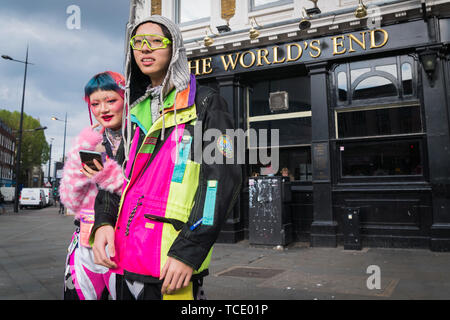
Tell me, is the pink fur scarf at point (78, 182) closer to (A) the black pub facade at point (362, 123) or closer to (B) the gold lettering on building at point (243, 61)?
(A) the black pub facade at point (362, 123)

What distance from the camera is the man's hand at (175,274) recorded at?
1452mm

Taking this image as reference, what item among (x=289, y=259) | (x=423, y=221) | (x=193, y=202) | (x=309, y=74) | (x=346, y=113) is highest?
(x=309, y=74)

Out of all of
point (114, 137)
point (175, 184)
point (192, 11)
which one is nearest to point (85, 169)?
point (114, 137)

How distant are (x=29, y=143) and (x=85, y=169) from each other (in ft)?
206

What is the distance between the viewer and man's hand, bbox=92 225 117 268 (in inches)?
66.2

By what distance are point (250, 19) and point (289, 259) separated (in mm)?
6500

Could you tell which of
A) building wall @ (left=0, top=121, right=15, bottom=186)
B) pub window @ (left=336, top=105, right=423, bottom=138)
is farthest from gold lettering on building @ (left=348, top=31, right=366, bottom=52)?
building wall @ (left=0, top=121, right=15, bottom=186)

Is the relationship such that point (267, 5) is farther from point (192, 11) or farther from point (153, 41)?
point (153, 41)

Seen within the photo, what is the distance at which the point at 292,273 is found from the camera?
19.1 ft

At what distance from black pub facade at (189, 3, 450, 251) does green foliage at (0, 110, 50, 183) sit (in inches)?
2189

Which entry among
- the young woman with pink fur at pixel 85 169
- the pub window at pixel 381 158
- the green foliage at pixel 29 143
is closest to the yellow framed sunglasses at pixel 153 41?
the young woman with pink fur at pixel 85 169
